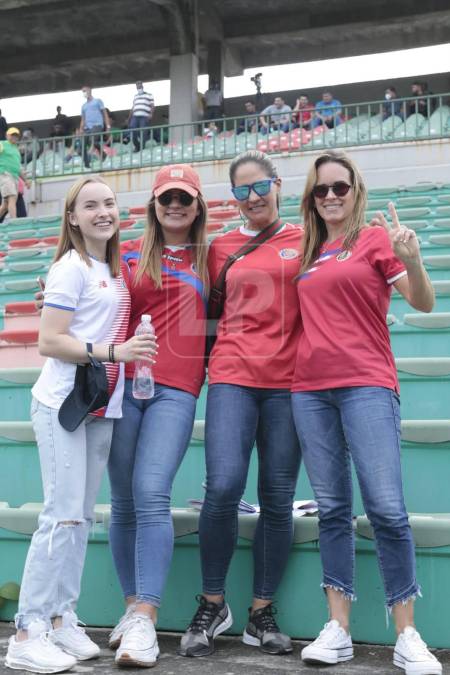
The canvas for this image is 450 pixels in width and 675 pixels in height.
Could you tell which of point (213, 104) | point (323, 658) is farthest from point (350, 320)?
point (213, 104)

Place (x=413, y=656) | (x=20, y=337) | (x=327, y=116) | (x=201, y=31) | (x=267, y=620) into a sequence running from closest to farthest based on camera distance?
(x=413, y=656), (x=267, y=620), (x=20, y=337), (x=327, y=116), (x=201, y=31)

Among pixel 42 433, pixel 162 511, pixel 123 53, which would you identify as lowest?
pixel 162 511

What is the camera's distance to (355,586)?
2596 mm

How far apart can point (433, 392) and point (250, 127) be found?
11.0 meters

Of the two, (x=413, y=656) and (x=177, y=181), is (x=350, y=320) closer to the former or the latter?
(x=177, y=181)

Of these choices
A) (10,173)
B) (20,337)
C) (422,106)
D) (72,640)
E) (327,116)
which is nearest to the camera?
(72,640)

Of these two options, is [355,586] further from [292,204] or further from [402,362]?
[292,204]

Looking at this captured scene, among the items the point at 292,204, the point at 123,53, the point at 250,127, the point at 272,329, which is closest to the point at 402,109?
the point at 250,127

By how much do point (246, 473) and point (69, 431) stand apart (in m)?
0.56

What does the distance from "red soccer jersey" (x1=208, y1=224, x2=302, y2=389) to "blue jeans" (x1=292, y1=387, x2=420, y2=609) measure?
0.15 meters

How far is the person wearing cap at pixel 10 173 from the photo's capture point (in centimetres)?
1083

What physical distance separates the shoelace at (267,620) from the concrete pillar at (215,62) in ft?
58.6

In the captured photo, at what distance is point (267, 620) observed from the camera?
101 inches

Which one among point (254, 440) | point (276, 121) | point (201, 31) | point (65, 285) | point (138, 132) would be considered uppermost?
point (201, 31)
